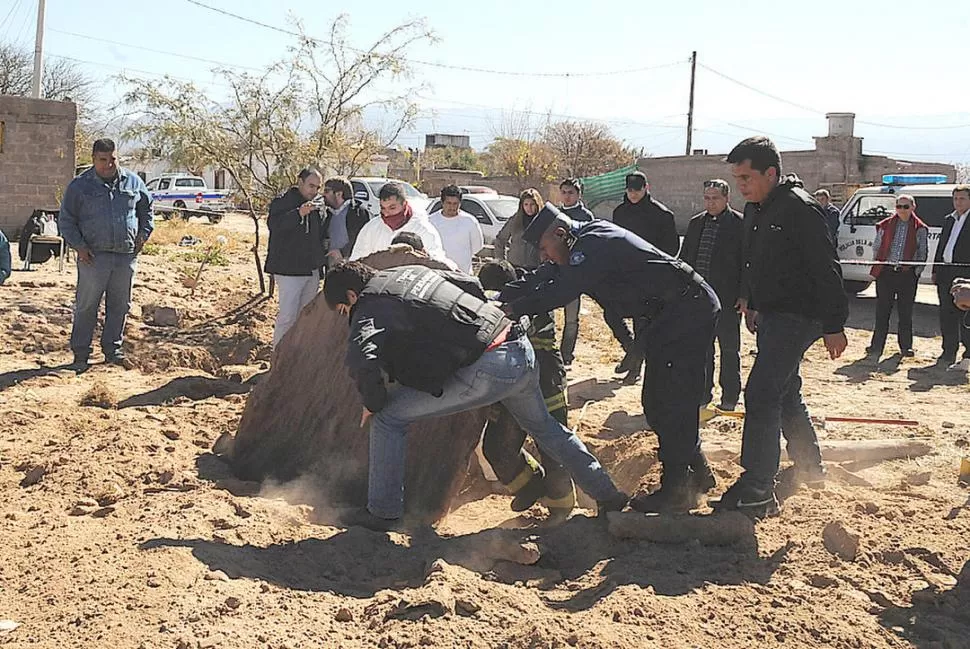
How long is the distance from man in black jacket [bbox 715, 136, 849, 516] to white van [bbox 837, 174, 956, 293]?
32.9 ft

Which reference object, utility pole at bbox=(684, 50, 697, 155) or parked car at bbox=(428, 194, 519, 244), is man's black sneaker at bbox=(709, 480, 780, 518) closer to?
parked car at bbox=(428, 194, 519, 244)

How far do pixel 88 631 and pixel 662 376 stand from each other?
2924 mm

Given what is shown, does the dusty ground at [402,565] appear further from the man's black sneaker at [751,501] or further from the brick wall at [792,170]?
the brick wall at [792,170]

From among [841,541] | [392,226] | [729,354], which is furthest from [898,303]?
[841,541]

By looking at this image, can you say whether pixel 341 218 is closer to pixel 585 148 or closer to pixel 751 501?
pixel 751 501

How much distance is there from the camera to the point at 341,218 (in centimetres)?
868

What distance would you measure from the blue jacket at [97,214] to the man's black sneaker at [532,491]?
4.52 meters

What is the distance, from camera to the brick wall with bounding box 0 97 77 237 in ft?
56.0

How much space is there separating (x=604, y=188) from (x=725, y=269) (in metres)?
23.5

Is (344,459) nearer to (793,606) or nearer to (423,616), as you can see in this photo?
(423,616)

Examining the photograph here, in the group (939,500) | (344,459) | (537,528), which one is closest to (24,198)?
(344,459)

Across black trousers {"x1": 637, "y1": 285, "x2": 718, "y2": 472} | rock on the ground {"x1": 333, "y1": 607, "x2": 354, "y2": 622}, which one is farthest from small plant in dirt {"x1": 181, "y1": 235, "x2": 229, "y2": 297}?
rock on the ground {"x1": 333, "y1": 607, "x2": 354, "y2": 622}

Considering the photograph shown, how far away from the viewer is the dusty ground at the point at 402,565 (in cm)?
369

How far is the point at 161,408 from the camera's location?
7.12m
